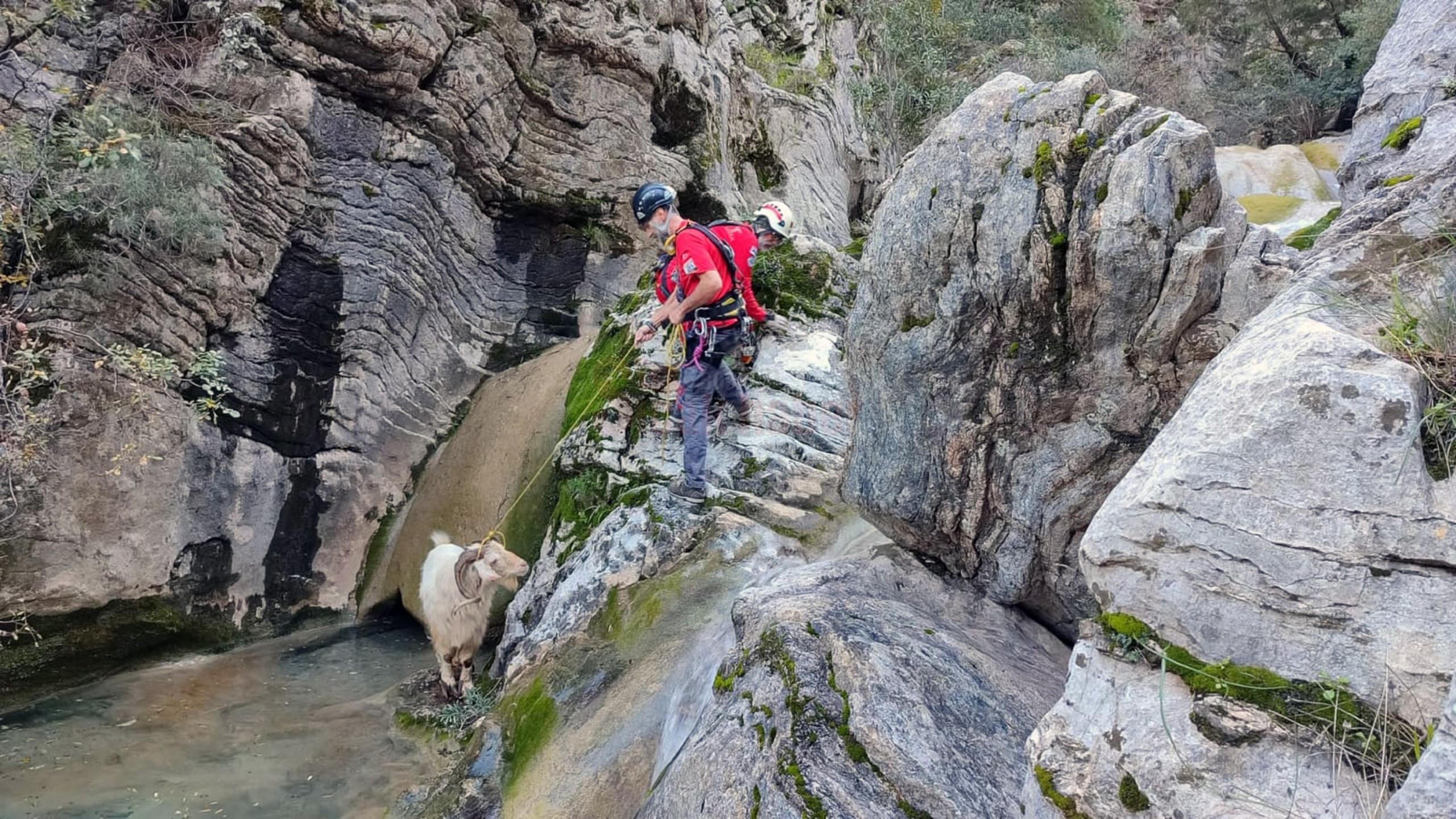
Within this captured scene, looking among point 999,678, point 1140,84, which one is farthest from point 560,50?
point 1140,84

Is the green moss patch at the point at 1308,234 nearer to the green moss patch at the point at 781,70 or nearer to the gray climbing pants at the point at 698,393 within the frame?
the gray climbing pants at the point at 698,393

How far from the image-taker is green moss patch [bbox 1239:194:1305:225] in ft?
47.6

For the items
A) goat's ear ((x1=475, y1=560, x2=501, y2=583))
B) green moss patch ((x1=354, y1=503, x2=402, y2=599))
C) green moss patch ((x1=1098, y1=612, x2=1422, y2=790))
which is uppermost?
green moss patch ((x1=1098, y1=612, x2=1422, y2=790))

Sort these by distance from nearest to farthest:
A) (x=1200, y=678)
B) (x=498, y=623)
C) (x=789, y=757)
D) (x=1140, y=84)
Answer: (x=1200, y=678) < (x=789, y=757) < (x=498, y=623) < (x=1140, y=84)

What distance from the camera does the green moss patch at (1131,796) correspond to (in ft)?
10.2

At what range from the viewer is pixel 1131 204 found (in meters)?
4.75

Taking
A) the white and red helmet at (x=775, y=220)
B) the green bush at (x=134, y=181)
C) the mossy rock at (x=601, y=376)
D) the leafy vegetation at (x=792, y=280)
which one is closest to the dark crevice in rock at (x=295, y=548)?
the green bush at (x=134, y=181)

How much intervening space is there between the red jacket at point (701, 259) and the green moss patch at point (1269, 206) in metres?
10.3

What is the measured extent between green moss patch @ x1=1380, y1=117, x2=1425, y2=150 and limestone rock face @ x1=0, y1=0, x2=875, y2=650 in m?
10.5

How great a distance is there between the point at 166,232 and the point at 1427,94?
37.7ft

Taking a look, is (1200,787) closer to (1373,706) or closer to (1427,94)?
(1373,706)

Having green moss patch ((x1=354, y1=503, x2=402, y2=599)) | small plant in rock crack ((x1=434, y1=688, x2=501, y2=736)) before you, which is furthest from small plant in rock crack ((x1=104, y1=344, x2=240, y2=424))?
small plant in rock crack ((x1=434, y1=688, x2=501, y2=736))

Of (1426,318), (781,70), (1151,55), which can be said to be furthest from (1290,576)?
(1151,55)

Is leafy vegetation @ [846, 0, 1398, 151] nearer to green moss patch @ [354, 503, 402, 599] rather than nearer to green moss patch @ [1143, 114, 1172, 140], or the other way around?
green moss patch @ [354, 503, 402, 599]
